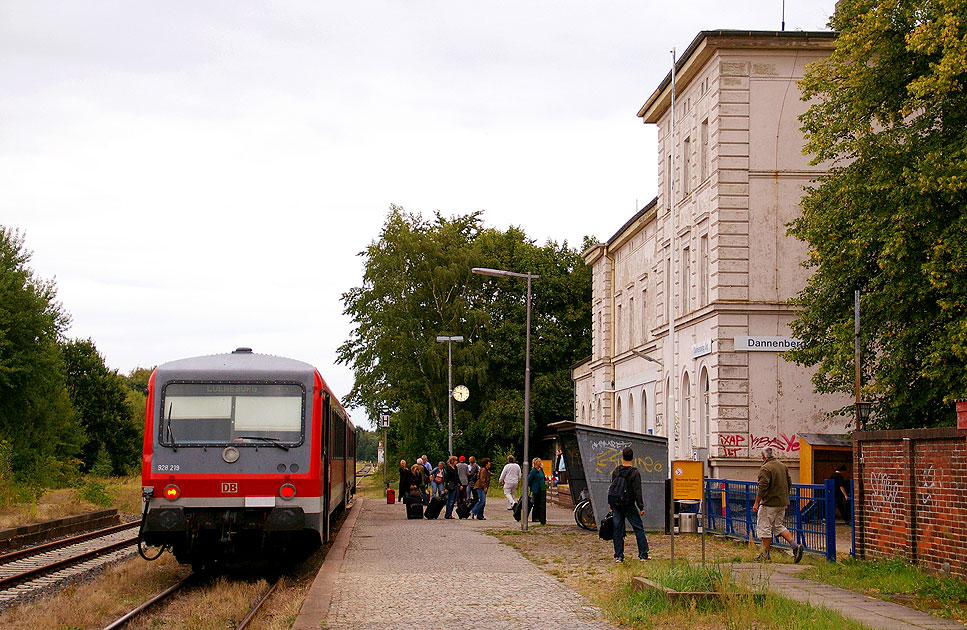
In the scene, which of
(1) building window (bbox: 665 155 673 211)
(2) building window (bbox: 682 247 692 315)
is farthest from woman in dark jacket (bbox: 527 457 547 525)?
(1) building window (bbox: 665 155 673 211)

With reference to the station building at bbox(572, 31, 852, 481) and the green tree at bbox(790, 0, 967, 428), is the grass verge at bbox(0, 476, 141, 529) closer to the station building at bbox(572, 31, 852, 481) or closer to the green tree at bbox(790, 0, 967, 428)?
the station building at bbox(572, 31, 852, 481)

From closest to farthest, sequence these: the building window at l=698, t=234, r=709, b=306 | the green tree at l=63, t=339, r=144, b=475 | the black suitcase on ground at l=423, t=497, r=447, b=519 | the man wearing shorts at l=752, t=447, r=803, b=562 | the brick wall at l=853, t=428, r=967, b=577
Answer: the brick wall at l=853, t=428, r=967, b=577 → the man wearing shorts at l=752, t=447, r=803, b=562 → the black suitcase on ground at l=423, t=497, r=447, b=519 → the building window at l=698, t=234, r=709, b=306 → the green tree at l=63, t=339, r=144, b=475

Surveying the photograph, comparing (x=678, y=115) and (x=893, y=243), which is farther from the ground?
(x=678, y=115)

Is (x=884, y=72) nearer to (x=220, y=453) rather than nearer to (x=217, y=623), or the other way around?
(x=220, y=453)

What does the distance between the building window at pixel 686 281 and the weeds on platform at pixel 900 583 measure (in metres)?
23.9

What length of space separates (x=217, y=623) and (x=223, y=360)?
5370 millimetres

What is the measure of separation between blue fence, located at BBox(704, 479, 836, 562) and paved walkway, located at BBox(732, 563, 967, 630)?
1.82 metres

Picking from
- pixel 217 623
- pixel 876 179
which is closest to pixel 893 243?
pixel 876 179

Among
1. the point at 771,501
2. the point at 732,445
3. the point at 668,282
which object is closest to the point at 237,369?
the point at 771,501

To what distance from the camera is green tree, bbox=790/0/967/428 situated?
24.2 m

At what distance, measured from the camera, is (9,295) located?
46.3 meters

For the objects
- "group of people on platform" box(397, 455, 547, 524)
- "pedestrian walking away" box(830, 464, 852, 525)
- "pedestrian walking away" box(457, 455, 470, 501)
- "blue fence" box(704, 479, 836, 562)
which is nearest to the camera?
"blue fence" box(704, 479, 836, 562)

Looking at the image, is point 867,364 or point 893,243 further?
point 867,364

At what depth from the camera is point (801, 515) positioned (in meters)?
18.9
